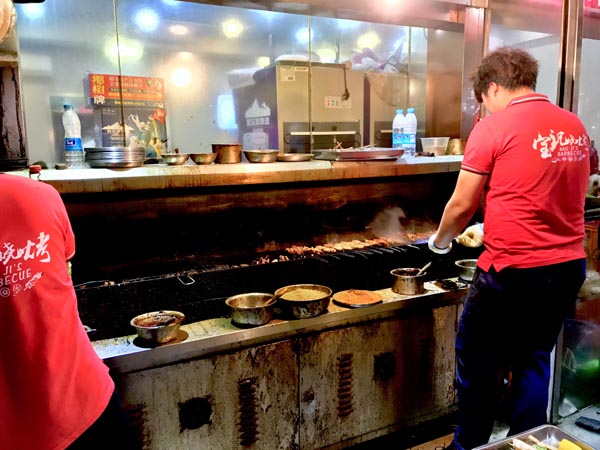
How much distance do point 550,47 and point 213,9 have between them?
9.95 ft

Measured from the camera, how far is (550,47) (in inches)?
165

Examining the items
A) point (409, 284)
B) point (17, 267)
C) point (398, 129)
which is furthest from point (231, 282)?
point (398, 129)

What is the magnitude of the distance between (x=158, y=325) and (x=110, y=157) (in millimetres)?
1032

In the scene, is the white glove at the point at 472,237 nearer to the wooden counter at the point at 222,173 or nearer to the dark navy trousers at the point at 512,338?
the wooden counter at the point at 222,173

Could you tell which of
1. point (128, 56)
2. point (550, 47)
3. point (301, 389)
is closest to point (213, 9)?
point (128, 56)

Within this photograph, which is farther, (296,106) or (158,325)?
(296,106)

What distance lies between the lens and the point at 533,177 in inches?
93.6

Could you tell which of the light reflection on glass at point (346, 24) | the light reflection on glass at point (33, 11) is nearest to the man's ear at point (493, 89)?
the light reflection on glass at point (346, 24)

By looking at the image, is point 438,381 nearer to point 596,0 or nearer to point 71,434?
point 71,434

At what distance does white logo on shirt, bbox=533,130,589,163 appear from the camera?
7.75 ft

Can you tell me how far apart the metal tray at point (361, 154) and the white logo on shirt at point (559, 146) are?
1449 mm

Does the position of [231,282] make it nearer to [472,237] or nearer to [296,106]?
[472,237]

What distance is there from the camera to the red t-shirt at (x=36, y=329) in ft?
5.23

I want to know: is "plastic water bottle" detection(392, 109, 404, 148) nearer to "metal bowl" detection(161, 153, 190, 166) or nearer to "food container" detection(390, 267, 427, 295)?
"food container" detection(390, 267, 427, 295)
